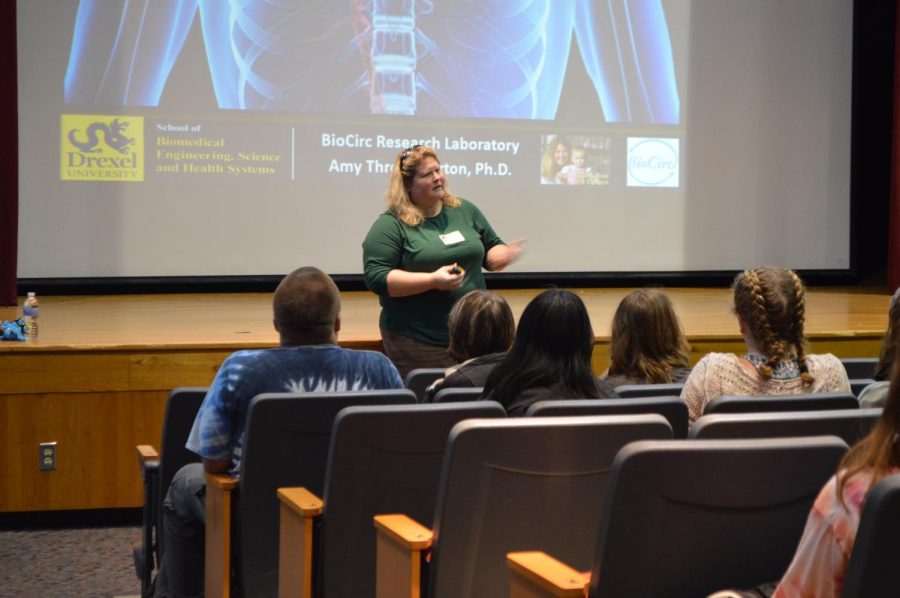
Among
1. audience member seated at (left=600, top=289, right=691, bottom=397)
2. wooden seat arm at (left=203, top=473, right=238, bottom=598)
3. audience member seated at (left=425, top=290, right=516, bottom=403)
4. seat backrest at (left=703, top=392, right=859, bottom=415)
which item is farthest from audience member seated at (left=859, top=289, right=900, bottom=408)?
wooden seat arm at (left=203, top=473, right=238, bottom=598)

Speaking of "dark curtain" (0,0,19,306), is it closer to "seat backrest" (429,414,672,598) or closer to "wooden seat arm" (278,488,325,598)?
"wooden seat arm" (278,488,325,598)

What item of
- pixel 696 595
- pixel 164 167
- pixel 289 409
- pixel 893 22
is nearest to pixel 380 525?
pixel 289 409

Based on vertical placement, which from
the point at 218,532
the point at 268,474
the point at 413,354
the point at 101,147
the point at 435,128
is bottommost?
the point at 218,532

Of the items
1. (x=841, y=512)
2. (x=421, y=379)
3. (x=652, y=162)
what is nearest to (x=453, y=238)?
(x=421, y=379)

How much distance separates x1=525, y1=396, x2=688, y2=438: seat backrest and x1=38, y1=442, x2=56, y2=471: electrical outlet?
94.8 inches

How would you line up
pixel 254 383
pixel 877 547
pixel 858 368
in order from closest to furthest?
pixel 877 547
pixel 254 383
pixel 858 368

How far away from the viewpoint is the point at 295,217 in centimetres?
693

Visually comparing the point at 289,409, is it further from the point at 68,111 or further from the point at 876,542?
the point at 68,111

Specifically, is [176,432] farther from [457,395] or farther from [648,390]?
[648,390]

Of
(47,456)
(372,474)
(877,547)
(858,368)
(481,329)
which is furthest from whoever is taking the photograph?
(47,456)

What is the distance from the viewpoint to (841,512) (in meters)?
1.38

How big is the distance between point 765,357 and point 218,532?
138 cm

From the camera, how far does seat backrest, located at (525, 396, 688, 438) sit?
7.69 ft

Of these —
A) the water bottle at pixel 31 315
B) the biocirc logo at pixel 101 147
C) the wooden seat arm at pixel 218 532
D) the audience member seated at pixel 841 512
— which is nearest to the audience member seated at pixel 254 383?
the wooden seat arm at pixel 218 532
